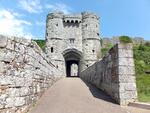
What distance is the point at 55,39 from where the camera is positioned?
41000 mm

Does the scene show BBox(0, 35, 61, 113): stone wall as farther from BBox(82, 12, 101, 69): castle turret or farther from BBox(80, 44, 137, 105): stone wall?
BBox(82, 12, 101, 69): castle turret

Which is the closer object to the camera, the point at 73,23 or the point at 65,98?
the point at 65,98

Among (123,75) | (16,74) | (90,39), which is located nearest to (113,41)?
(90,39)

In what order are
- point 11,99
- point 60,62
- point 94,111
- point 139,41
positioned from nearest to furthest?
point 11,99 → point 94,111 → point 60,62 → point 139,41

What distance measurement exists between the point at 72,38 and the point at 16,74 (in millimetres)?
35767

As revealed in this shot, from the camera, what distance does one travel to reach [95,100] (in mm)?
8625

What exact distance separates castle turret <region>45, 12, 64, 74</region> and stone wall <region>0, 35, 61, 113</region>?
3290cm

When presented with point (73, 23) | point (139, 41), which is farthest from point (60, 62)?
point (139, 41)

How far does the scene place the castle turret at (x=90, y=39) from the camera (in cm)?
4122

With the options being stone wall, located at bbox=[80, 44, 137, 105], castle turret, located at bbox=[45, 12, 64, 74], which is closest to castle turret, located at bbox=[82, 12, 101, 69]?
castle turret, located at bbox=[45, 12, 64, 74]

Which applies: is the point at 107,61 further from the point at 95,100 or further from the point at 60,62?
the point at 60,62

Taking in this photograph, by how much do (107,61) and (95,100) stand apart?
2.44 m

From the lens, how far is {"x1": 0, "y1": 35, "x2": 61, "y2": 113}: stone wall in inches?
220

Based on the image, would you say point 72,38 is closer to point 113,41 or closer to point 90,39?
point 90,39
